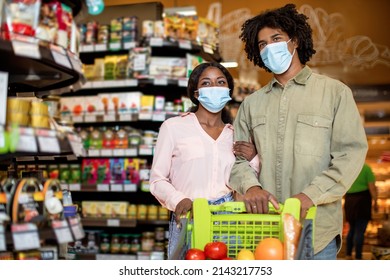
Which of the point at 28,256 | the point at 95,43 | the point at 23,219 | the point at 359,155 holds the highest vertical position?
the point at 95,43

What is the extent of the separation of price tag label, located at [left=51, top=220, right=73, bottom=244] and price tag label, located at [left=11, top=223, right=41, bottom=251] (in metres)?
0.09

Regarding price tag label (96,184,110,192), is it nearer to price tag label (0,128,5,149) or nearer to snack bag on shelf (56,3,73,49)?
snack bag on shelf (56,3,73,49)

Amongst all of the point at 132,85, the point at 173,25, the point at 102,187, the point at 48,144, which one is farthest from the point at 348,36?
the point at 48,144

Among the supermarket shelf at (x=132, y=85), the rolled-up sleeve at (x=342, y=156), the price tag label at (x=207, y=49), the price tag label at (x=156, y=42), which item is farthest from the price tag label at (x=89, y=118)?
the rolled-up sleeve at (x=342, y=156)

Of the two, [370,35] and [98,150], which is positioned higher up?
[370,35]

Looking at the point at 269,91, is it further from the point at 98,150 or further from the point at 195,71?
the point at 98,150

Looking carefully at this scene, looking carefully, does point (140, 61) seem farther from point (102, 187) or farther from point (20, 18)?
point (20, 18)

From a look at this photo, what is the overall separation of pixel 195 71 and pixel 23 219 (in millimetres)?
1057

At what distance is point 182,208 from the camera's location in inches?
83.7

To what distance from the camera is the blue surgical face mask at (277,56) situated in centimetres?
210

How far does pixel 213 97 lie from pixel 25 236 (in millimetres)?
1016

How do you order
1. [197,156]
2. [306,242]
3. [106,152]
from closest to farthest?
[306,242] < [197,156] < [106,152]

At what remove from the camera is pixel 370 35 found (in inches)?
199

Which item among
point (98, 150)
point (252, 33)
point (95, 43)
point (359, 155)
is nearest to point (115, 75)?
point (95, 43)
